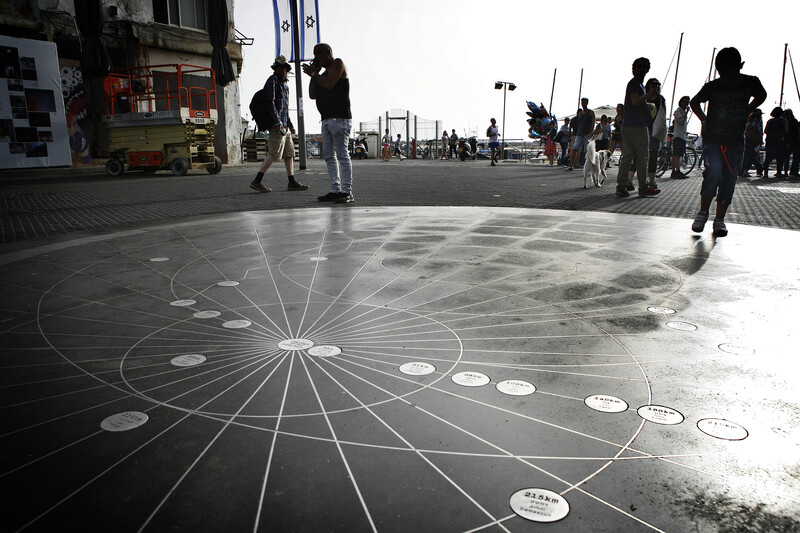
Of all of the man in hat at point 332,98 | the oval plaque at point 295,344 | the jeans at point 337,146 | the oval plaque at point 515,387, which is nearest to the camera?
the oval plaque at point 515,387

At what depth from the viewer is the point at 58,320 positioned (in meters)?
2.61

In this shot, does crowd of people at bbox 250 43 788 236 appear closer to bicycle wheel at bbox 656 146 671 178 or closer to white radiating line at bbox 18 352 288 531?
bicycle wheel at bbox 656 146 671 178

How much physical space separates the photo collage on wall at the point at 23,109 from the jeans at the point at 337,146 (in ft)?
35.4

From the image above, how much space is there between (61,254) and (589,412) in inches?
166

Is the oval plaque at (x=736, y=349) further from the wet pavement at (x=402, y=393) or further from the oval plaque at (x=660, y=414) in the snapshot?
the oval plaque at (x=660, y=414)

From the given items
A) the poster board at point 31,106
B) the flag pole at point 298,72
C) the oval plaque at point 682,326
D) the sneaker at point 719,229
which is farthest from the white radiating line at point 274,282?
the poster board at point 31,106

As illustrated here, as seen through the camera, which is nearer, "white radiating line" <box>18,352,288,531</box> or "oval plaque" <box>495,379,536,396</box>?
"white radiating line" <box>18,352,288,531</box>

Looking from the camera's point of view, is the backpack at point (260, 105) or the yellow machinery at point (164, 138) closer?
the backpack at point (260, 105)

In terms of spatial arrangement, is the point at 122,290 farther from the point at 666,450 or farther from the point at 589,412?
the point at 666,450

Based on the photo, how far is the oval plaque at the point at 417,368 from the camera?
78.6 inches

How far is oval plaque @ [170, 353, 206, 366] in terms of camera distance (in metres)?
2.10

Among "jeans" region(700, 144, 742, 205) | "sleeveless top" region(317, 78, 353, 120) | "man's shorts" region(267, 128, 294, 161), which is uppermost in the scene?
"sleeveless top" region(317, 78, 353, 120)

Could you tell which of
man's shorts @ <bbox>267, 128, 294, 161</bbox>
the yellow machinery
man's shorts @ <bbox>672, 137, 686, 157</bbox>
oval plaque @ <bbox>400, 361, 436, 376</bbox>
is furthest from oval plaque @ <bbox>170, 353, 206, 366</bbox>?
man's shorts @ <bbox>672, 137, 686, 157</bbox>

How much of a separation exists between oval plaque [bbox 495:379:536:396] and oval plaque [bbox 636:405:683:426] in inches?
13.9
